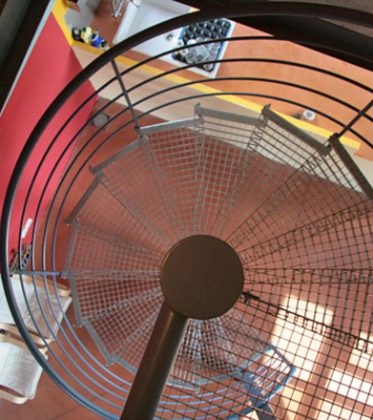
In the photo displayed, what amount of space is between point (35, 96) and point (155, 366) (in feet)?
3.96

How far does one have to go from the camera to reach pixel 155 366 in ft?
2.23

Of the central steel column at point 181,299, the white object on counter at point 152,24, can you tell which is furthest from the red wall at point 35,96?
the central steel column at point 181,299

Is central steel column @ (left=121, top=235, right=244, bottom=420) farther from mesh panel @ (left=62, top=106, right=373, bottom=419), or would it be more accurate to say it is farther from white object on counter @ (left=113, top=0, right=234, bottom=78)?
white object on counter @ (left=113, top=0, right=234, bottom=78)

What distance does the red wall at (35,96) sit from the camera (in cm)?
140

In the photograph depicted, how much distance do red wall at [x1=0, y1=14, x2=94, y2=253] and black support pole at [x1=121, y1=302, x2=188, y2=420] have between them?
3.24ft

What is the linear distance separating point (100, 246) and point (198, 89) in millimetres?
752

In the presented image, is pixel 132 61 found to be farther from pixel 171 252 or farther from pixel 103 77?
pixel 171 252

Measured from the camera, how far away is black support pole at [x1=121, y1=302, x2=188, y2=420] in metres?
0.65

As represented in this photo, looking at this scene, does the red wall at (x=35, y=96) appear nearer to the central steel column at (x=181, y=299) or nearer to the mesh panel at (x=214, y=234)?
the mesh panel at (x=214, y=234)

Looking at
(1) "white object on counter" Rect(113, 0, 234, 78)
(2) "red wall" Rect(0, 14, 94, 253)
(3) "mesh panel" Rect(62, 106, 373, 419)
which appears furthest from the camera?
(1) "white object on counter" Rect(113, 0, 234, 78)

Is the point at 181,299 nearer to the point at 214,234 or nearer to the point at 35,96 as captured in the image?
the point at 214,234

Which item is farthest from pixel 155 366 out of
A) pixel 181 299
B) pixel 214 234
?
pixel 214 234

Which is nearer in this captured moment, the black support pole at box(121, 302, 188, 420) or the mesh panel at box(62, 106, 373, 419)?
the black support pole at box(121, 302, 188, 420)

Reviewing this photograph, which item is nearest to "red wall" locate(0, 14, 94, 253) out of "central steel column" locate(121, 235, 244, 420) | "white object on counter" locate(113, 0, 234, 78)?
"white object on counter" locate(113, 0, 234, 78)
